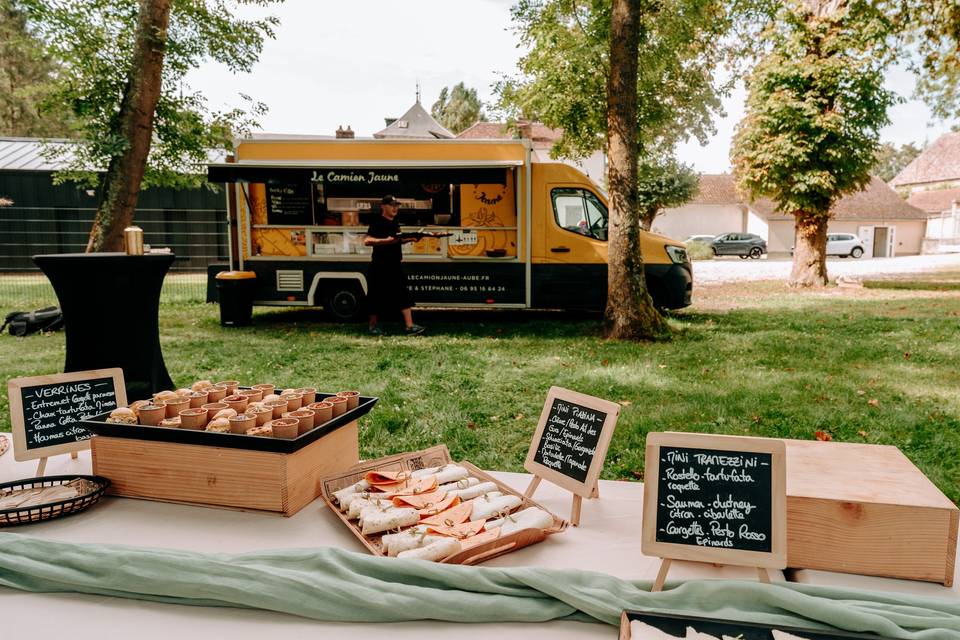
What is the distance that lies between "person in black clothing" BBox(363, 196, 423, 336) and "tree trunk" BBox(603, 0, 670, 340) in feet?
9.15

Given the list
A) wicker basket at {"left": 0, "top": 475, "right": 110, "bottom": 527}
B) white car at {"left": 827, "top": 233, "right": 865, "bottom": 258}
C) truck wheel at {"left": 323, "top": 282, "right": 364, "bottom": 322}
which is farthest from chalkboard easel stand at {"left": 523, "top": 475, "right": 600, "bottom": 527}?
white car at {"left": 827, "top": 233, "right": 865, "bottom": 258}

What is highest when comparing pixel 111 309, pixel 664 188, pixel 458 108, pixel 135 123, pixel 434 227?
pixel 458 108

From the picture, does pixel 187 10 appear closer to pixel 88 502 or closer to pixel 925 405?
pixel 88 502

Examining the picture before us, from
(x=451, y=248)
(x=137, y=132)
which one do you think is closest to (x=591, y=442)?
(x=451, y=248)

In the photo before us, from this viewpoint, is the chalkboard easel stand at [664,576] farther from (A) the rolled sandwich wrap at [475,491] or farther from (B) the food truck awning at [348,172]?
(B) the food truck awning at [348,172]

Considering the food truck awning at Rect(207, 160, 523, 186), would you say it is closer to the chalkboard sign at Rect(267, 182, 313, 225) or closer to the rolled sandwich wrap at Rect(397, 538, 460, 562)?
the chalkboard sign at Rect(267, 182, 313, 225)

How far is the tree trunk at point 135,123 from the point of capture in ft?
30.8

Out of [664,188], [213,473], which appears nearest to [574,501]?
[213,473]

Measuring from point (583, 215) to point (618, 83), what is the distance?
2219 millimetres

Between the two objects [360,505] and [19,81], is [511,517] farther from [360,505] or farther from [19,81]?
[19,81]

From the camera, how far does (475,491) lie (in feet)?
6.98

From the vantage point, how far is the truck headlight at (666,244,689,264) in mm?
9930

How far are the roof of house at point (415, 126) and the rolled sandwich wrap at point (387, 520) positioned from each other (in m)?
46.7

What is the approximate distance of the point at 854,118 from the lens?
1536 centimetres
